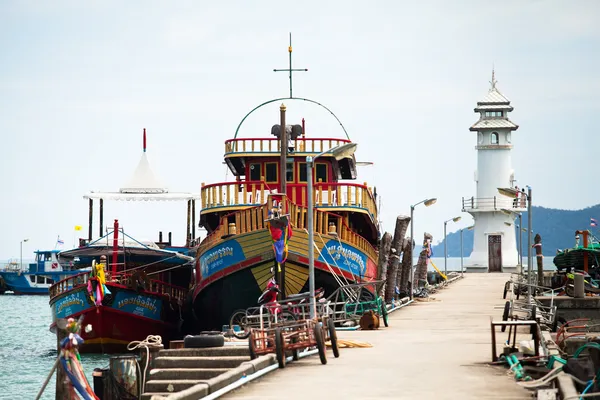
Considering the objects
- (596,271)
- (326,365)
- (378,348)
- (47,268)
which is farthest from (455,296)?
(47,268)

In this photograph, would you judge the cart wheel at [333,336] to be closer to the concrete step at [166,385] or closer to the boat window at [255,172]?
the concrete step at [166,385]

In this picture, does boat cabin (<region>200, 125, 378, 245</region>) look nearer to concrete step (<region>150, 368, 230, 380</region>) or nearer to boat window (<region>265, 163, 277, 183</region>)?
boat window (<region>265, 163, 277, 183</region>)

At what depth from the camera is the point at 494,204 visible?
268 ft

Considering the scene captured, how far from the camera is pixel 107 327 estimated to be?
1463 inches

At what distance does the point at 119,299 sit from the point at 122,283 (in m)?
0.77

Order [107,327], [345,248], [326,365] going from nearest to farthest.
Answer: [326,365] → [345,248] → [107,327]

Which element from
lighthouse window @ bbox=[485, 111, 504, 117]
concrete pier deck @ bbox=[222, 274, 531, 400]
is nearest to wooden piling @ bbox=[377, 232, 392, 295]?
concrete pier deck @ bbox=[222, 274, 531, 400]

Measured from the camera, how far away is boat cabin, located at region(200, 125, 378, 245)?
35.1m

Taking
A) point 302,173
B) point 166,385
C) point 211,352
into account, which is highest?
point 302,173

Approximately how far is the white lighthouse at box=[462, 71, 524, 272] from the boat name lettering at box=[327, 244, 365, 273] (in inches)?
1802

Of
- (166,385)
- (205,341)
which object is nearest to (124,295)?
(205,341)

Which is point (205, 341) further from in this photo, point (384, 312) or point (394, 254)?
point (394, 254)

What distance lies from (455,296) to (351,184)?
13824 millimetres

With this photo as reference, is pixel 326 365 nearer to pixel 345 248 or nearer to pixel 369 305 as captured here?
pixel 369 305
